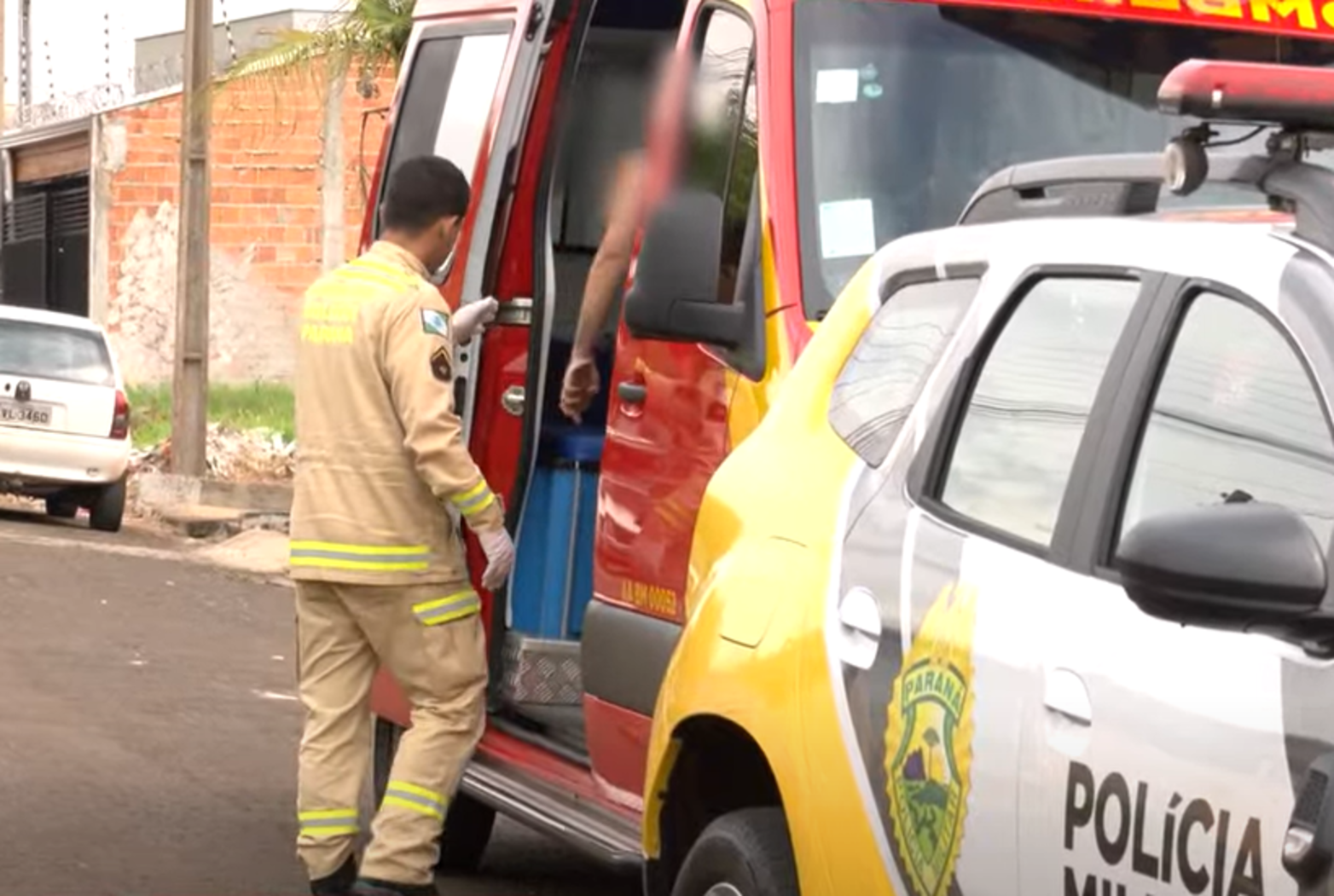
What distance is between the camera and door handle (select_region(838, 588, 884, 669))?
4586mm

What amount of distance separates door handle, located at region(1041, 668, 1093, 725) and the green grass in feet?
73.7

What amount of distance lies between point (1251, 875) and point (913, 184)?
327cm

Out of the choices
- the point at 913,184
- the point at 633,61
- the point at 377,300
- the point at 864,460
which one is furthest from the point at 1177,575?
the point at 633,61

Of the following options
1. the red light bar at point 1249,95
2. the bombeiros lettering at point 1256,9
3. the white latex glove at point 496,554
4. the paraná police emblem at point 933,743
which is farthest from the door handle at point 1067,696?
the white latex glove at point 496,554

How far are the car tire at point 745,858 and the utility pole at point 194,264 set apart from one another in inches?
700

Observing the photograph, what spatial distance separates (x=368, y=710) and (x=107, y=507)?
14.6 meters

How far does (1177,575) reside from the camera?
3.45m

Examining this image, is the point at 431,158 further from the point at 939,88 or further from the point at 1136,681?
the point at 1136,681

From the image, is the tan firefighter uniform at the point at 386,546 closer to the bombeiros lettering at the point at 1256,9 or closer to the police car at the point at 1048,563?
the bombeiros lettering at the point at 1256,9

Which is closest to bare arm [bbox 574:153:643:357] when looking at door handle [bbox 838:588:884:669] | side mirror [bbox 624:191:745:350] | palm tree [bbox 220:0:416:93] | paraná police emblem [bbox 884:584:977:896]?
side mirror [bbox 624:191:745:350]

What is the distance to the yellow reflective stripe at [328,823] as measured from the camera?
7488 millimetres

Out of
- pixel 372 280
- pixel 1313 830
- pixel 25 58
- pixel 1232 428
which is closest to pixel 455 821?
pixel 372 280

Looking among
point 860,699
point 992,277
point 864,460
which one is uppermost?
point 992,277

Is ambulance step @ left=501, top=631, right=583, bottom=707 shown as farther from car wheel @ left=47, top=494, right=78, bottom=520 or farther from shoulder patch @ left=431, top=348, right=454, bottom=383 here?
car wheel @ left=47, top=494, right=78, bottom=520
